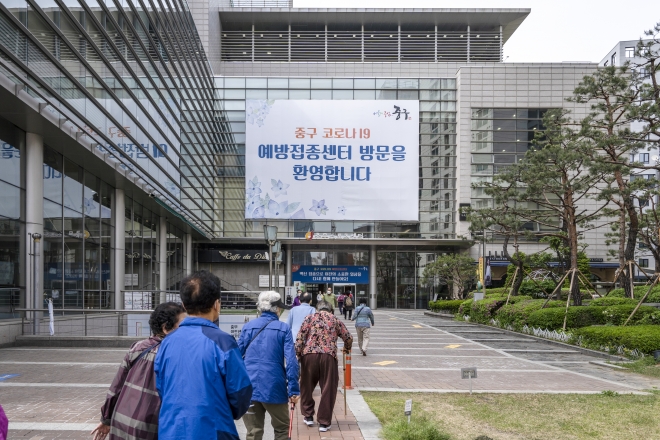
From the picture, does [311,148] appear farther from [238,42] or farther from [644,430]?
[644,430]

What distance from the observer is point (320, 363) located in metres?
7.61

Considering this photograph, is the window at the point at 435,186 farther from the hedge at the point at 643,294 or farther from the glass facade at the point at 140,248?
the glass facade at the point at 140,248

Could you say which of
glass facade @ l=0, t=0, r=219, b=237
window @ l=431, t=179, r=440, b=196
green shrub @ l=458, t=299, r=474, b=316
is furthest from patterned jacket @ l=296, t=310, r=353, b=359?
window @ l=431, t=179, r=440, b=196

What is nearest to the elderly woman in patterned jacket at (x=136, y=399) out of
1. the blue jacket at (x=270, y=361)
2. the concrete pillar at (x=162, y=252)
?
the blue jacket at (x=270, y=361)

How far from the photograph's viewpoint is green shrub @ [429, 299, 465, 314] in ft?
130

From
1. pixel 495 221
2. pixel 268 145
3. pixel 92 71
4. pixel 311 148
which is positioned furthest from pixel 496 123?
pixel 92 71

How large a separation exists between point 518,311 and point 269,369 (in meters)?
22.0

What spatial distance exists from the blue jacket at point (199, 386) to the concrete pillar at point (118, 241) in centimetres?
2436

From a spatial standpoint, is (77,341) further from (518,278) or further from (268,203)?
(268,203)

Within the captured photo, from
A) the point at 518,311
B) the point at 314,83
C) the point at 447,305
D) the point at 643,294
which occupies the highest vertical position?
the point at 314,83

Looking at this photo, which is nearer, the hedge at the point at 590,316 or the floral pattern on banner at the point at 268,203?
the hedge at the point at 590,316

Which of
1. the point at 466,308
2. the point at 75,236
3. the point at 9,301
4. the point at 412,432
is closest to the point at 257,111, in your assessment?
the point at 466,308

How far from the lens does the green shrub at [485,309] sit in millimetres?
30344

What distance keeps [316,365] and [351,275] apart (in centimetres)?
4583
